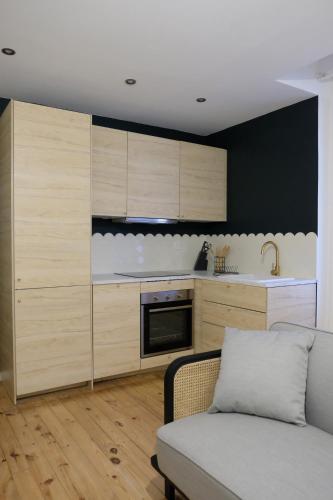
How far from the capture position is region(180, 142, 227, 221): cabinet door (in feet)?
12.8

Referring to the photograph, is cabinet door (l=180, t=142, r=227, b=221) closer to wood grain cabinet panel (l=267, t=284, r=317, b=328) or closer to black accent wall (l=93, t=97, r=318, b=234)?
black accent wall (l=93, t=97, r=318, b=234)

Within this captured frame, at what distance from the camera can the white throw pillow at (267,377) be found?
1606 millimetres

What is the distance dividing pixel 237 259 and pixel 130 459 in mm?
2501

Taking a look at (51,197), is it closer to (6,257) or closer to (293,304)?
(6,257)

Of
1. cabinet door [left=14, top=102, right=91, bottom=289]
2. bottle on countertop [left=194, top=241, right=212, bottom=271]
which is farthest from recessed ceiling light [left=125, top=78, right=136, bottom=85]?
bottle on countertop [left=194, top=241, right=212, bottom=271]

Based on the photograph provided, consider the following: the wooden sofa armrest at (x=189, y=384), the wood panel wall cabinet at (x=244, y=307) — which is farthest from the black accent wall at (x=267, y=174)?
the wooden sofa armrest at (x=189, y=384)

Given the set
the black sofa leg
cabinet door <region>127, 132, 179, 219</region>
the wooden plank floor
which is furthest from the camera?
cabinet door <region>127, 132, 179, 219</region>

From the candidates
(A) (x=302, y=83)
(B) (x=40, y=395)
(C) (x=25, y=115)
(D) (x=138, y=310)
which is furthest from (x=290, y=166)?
(B) (x=40, y=395)

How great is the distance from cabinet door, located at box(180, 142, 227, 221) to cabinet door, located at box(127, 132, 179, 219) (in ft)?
0.35

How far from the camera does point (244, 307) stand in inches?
124

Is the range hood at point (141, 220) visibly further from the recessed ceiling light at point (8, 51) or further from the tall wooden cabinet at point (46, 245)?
the recessed ceiling light at point (8, 51)

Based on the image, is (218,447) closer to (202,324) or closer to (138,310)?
(138,310)

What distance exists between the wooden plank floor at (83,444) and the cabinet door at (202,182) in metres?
1.87

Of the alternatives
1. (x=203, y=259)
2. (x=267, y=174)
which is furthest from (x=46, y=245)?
(x=267, y=174)
